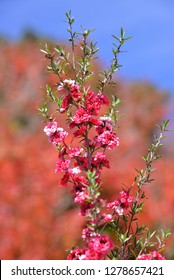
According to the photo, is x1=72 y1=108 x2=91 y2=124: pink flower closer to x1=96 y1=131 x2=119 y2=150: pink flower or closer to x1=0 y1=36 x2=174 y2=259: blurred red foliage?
x1=96 y1=131 x2=119 y2=150: pink flower

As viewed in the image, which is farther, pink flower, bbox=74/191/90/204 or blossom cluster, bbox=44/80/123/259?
blossom cluster, bbox=44/80/123/259

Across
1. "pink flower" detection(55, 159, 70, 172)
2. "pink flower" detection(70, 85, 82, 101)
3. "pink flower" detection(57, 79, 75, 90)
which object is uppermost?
"pink flower" detection(57, 79, 75, 90)

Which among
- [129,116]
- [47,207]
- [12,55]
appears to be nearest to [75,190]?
[47,207]

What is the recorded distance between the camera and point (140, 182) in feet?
13.5

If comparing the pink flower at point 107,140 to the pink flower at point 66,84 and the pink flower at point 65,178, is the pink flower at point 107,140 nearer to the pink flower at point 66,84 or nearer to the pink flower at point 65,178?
the pink flower at point 65,178

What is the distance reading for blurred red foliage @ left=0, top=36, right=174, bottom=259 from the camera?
19062 millimetres

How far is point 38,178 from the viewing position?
24.3 meters

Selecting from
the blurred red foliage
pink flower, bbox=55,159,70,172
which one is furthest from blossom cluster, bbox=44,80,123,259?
the blurred red foliage

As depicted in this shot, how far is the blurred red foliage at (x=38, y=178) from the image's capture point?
19.1 metres

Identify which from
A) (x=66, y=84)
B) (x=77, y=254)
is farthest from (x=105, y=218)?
(x=66, y=84)

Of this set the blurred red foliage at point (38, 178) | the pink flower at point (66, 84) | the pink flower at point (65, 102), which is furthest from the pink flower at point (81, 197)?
the blurred red foliage at point (38, 178)

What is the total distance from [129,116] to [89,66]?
149 ft

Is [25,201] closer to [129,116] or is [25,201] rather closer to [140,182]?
[140,182]

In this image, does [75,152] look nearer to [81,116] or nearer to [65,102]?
[81,116]
